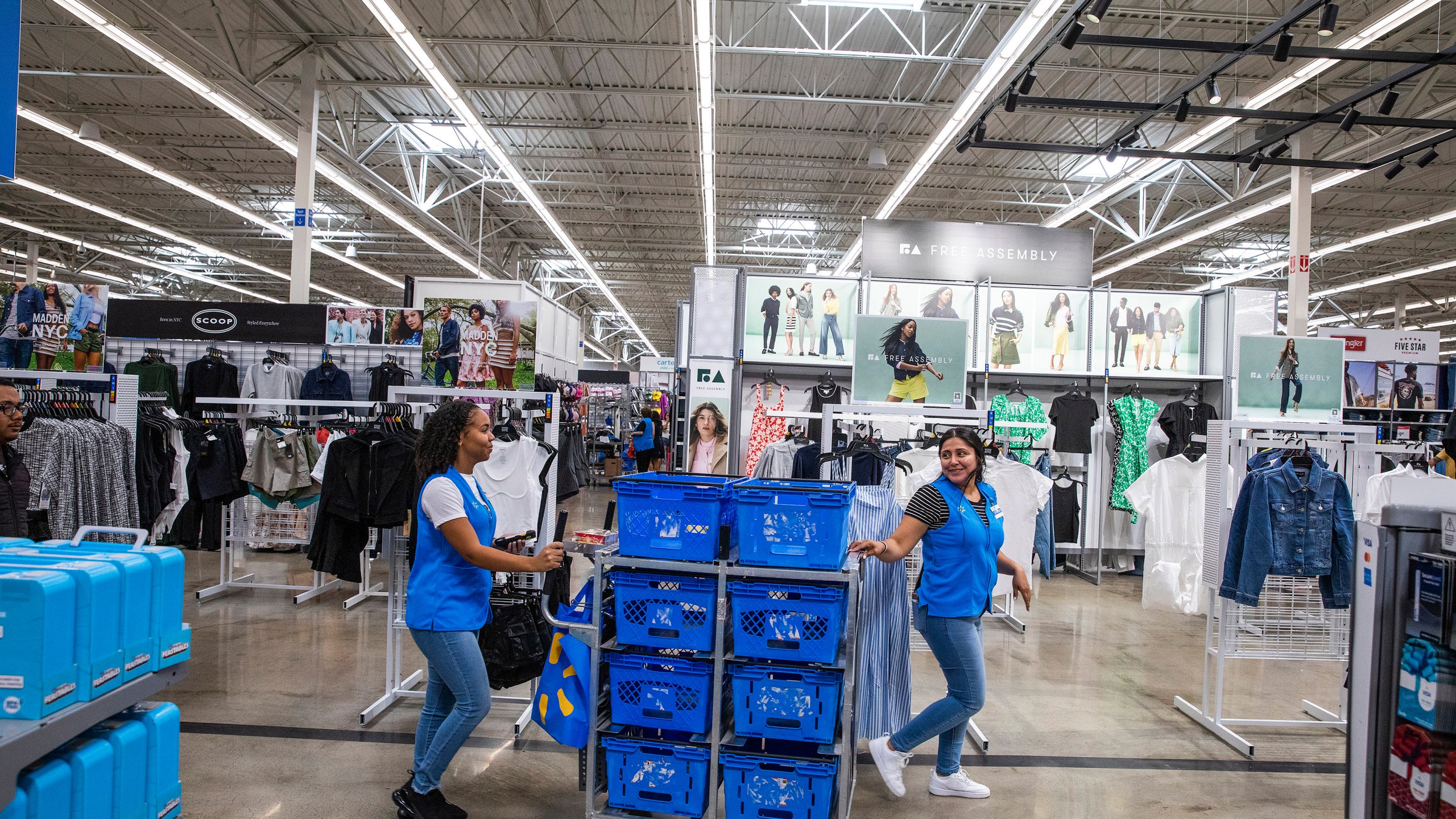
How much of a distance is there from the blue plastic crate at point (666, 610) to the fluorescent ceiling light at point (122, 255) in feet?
52.3

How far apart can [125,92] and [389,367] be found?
7.29 m

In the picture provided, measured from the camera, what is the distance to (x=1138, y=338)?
9.05 metres

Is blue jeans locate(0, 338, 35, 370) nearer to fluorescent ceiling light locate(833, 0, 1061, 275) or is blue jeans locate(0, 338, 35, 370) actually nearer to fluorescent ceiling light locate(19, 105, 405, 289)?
fluorescent ceiling light locate(19, 105, 405, 289)

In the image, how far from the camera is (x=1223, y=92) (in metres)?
11.2

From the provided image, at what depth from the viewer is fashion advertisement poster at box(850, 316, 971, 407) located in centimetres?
529

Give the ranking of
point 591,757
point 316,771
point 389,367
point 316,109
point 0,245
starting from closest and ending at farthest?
point 591,757 < point 316,771 < point 389,367 < point 316,109 < point 0,245

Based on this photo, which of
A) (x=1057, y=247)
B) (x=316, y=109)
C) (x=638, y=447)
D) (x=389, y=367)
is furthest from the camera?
(x=638, y=447)

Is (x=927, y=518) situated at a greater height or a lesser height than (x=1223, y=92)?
lesser

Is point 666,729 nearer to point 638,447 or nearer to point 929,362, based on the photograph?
point 929,362

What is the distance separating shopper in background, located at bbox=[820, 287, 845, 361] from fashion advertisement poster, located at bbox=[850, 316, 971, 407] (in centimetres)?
328

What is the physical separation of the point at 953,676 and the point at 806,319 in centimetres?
569

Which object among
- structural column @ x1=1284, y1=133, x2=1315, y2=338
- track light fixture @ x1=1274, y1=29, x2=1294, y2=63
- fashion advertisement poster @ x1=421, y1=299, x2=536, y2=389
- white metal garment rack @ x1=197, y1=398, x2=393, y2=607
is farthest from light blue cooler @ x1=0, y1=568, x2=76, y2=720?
structural column @ x1=1284, y1=133, x2=1315, y2=338

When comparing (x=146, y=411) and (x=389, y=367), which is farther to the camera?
(x=389, y=367)

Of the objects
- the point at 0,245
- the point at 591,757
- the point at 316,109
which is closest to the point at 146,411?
the point at 591,757
